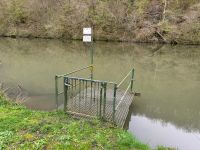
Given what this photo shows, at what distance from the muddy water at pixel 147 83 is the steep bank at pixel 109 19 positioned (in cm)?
607

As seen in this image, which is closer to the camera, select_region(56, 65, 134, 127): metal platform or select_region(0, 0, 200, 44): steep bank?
select_region(56, 65, 134, 127): metal platform

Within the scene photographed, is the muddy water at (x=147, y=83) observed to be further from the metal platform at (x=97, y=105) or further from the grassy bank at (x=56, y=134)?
the grassy bank at (x=56, y=134)

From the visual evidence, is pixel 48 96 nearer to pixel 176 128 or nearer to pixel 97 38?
pixel 176 128

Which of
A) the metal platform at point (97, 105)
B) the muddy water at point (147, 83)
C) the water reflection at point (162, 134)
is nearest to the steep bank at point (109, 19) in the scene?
the muddy water at point (147, 83)

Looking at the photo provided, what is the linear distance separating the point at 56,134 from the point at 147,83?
6236 mm

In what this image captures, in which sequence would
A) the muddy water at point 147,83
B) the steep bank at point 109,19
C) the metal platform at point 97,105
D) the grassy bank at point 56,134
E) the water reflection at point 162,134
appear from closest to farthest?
the grassy bank at point 56,134 → the metal platform at point 97,105 → the water reflection at point 162,134 → the muddy water at point 147,83 → the steep bank at point 109,19

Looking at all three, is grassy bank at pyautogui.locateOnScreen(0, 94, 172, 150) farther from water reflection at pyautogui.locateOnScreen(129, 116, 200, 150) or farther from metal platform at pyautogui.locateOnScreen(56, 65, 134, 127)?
water reflection at pyautogui.locateOnScreen(129, 116, 200, 150)

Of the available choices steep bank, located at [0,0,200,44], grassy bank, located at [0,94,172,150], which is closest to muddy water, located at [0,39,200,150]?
grassy bank, located at [0,94,172,150]

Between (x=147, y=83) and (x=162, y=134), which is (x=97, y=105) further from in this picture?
(x=147, y=83)

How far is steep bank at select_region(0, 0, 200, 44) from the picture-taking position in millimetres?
22703

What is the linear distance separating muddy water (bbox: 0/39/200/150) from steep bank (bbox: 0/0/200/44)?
6067 mm

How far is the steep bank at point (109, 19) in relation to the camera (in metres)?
22.7

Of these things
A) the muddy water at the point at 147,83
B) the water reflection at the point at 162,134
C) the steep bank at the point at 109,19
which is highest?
the steep bank at the point at 109,19

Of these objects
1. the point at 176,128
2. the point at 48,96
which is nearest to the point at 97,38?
the point at 48,96
